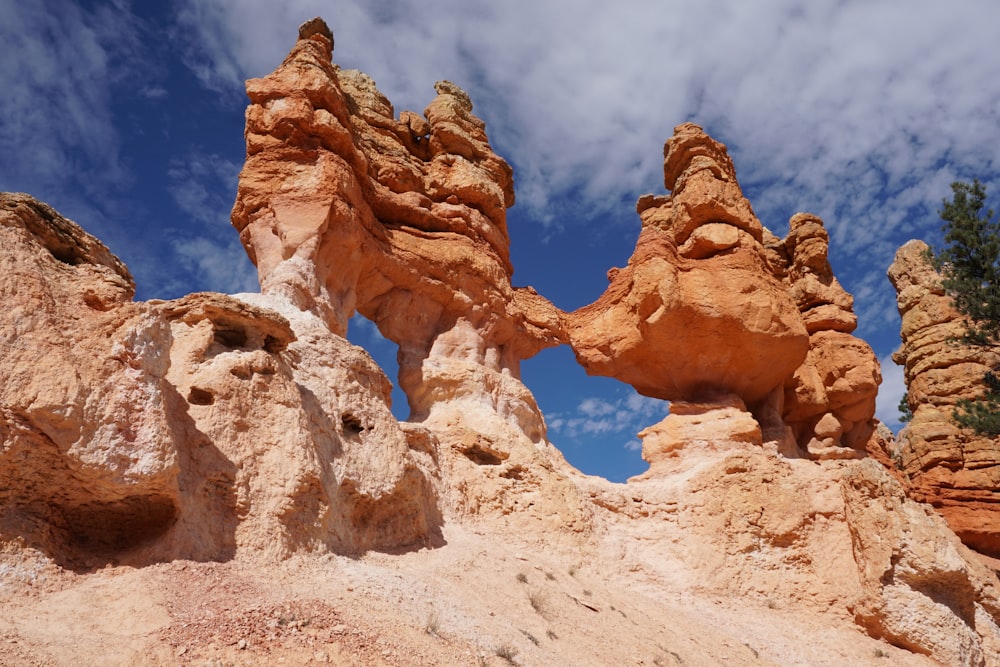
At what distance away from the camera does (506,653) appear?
25.9 ft

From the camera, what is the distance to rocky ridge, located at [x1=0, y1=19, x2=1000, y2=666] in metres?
7.44

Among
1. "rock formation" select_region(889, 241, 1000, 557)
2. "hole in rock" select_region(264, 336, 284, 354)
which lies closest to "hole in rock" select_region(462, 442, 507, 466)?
"hole in rock" select_region(264, 336, 284, 354)

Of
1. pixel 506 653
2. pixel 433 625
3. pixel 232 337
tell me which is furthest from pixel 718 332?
pixel 433 625

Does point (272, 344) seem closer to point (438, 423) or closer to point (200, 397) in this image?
point (200, 397)

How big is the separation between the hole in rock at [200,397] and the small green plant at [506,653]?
475 centimetres

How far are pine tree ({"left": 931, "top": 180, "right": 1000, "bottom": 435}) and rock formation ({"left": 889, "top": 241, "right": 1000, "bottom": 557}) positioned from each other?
272 cm

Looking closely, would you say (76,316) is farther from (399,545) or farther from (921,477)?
(921,477)

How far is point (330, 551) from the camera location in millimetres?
9312

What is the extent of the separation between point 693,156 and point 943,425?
1190cm

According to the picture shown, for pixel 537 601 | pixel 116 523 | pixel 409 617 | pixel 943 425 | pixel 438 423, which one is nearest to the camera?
pixel 116 523

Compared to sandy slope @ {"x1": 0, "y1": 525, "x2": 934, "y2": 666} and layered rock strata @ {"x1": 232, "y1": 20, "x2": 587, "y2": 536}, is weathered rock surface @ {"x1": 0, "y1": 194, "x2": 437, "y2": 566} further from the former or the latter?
layered rock strata @ {"x1": 232, "y1": 20, "x2": 587, "y2": 536}

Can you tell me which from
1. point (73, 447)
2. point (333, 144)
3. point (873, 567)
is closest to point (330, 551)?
point (73, 447)

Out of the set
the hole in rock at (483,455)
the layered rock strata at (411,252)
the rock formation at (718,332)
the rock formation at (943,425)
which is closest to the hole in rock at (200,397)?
the layered rock strata at (411,252)

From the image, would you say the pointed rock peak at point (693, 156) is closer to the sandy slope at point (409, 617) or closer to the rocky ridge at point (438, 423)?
the rocky ridge at point (438, 423)
